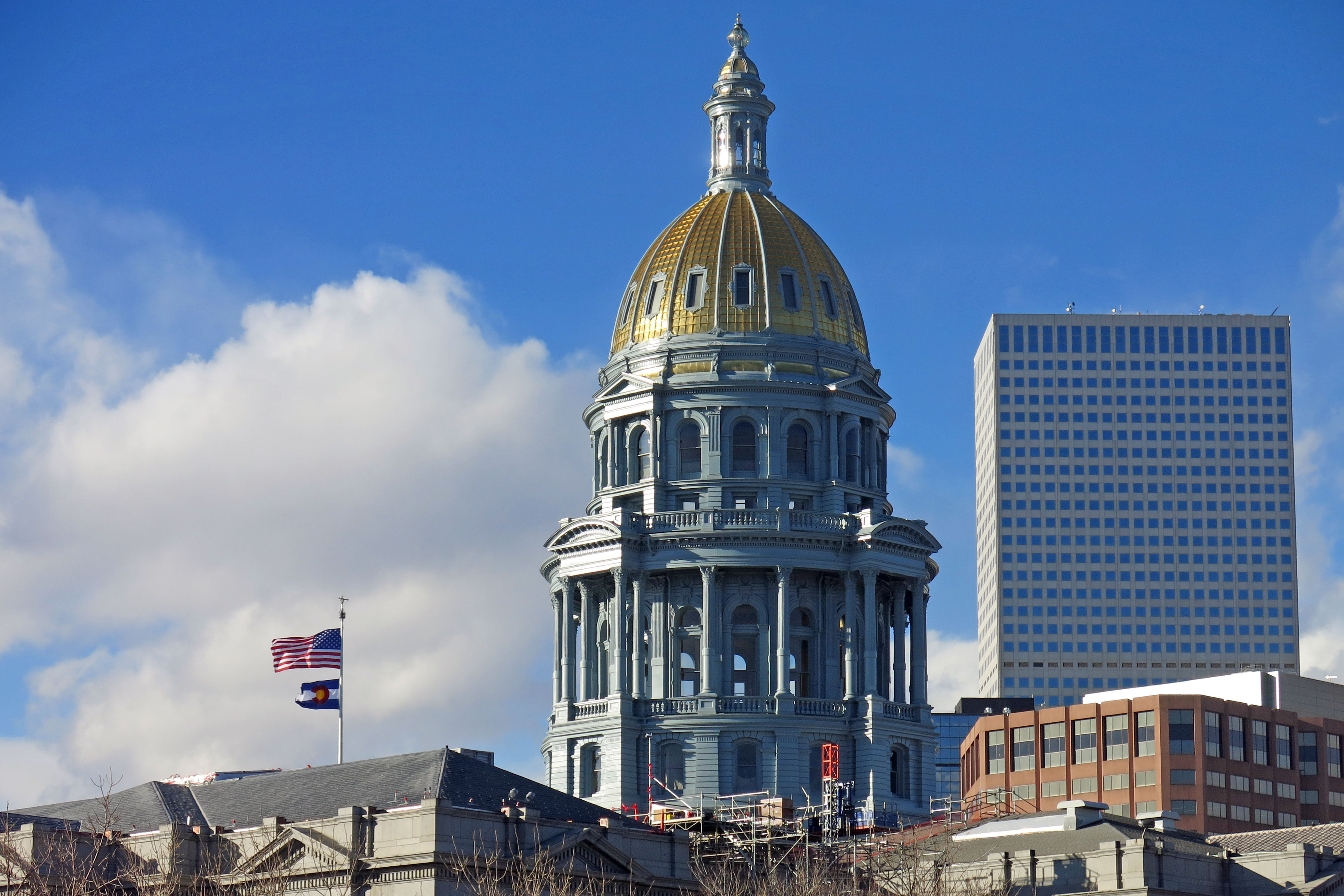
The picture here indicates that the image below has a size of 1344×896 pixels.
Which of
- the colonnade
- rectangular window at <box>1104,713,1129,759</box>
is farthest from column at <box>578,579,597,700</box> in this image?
rectangular window at <box>1104,713,1129,759</box>

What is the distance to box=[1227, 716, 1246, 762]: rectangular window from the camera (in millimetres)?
198375

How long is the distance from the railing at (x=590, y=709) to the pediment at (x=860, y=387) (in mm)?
21838

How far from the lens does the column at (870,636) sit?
14262cm

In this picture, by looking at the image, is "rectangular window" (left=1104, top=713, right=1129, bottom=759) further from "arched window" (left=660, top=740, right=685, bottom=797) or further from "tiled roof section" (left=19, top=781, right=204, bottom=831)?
"tiled roof section" (left=19, top=781, right=204, bottom=831)

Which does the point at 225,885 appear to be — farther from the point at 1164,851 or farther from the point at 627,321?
the point at 627,321

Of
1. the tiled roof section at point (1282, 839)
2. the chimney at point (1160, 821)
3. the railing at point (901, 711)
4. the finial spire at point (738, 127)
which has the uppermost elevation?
the finial spire at point (738, 127)

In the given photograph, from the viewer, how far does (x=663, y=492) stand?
14612cm

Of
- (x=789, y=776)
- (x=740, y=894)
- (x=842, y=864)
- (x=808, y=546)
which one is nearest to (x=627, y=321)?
(x=808, y=546)

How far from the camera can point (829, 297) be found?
150 metres

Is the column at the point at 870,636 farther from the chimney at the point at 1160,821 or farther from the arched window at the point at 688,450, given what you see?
the chimney at the point at 1160,821

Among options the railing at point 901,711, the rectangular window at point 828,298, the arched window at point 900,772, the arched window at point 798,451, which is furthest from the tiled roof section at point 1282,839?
the rectangular window at point 828,298

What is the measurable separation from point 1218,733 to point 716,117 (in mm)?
70223

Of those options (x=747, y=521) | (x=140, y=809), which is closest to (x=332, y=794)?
(x=140, y=809)

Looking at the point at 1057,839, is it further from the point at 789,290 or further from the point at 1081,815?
the point at 789,290
